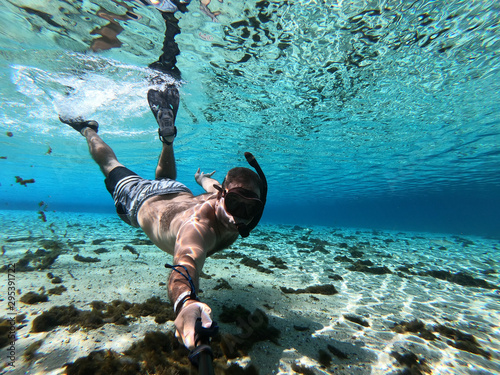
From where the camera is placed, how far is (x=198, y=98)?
1202cm

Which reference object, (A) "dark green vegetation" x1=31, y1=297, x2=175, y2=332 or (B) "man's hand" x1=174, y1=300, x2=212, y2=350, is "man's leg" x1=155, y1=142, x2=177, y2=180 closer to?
(A) "dark green vegetation" x1=31, y1=297, x2=175, y2=332

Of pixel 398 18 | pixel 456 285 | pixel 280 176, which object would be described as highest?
pixel 398 18

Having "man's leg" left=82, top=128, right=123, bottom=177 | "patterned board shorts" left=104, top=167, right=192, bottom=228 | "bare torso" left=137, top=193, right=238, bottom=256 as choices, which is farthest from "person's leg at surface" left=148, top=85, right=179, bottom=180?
"bare torso" left=137, top=193, right=238, bottom=256

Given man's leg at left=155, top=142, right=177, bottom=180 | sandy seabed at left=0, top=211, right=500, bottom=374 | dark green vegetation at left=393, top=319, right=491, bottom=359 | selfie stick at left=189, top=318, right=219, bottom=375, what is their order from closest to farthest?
selfie stick at left=189, top=318, right=219, bottom=375
sandy seabed at left=0, top=211, right=500, bottom=374
dark green vegetation at left=393, top=319, right=491, bottom=359
man's leg at left=155, top=142, right=177, bottom=180

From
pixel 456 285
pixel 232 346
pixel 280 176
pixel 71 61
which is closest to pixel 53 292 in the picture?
pixel 232 346

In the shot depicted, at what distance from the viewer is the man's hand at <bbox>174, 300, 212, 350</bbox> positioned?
1521mm

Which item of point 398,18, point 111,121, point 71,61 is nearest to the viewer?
point 398,18

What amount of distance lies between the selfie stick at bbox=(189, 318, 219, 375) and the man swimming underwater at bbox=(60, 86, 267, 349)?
82mm

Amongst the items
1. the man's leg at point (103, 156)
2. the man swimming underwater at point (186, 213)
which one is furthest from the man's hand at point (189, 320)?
the man's leg at point (103, 156)

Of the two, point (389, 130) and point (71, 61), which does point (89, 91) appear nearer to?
point (71, 61)

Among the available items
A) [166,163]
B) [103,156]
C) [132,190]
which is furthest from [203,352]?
[103,156]

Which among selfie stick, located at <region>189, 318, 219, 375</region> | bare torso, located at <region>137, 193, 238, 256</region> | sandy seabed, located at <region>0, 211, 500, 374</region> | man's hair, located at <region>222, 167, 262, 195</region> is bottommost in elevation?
sandy seabed, located at <region>0, 211, 500, 374</region>

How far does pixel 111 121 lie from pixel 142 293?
50.2ft

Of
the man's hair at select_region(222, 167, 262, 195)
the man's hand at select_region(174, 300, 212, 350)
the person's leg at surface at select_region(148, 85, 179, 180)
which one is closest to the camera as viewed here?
the man's hand at select_region(174, 300, 212, 350)
